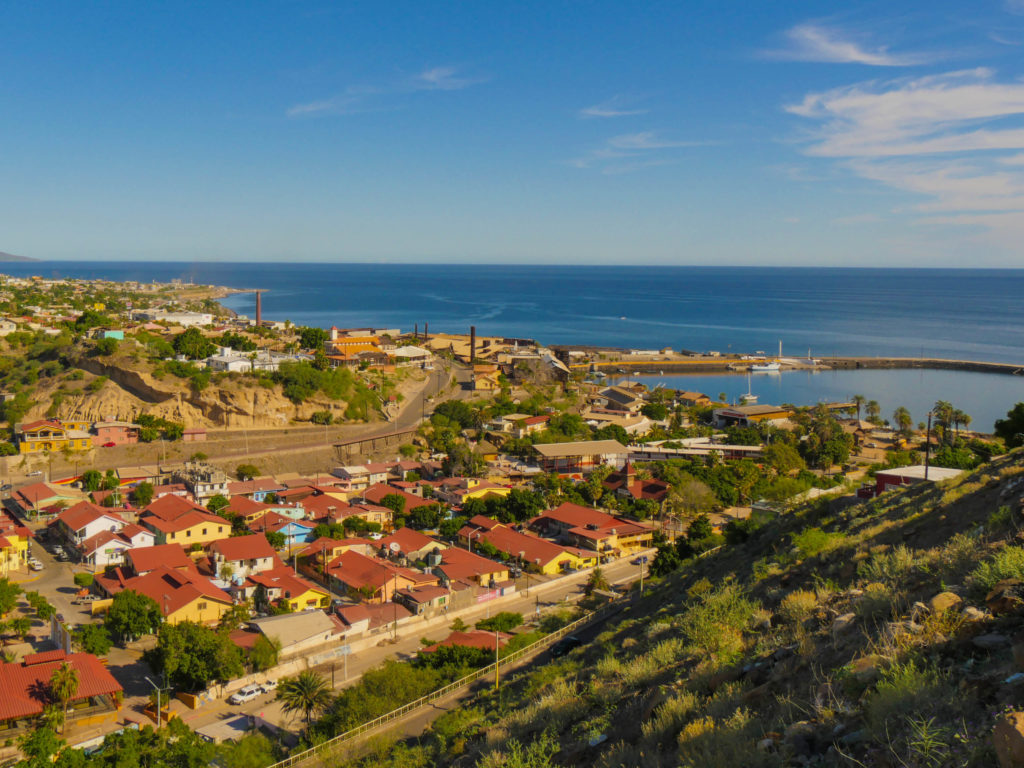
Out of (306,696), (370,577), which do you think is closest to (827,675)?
(306,696)

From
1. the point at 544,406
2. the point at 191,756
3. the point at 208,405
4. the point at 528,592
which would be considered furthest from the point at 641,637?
the point at 544,406

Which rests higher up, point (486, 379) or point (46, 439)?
point (486, 379)

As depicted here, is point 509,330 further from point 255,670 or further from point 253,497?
point 255,670

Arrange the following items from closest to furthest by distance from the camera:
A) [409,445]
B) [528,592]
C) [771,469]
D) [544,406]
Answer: [528,592] < [771,469] < [409,445] < [544,406]

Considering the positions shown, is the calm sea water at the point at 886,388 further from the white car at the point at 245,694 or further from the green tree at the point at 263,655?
the white car at the point at 245,694

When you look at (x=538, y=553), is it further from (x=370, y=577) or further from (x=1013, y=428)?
(x=1013, y=428)

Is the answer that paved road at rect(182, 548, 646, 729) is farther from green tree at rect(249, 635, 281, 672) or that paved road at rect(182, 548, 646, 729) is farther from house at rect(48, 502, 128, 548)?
house at rect(48, 502, 128, 548)

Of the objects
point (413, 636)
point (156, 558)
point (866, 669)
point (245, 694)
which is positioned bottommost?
point (413, 636)
